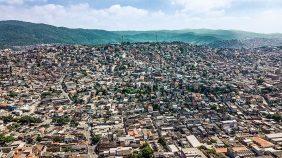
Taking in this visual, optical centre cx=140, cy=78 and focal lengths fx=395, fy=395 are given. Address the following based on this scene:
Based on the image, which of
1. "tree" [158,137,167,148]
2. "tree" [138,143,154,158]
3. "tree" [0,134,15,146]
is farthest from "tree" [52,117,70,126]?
"tree" [138,143,154,158]

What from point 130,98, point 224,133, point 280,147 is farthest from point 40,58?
point 280,147

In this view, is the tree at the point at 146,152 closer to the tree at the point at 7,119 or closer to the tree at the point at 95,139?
the tree at the point at 95,139

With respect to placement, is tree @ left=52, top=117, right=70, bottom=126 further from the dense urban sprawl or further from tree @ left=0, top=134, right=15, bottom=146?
tree @ left=0, top=134, right=15, bottom=146

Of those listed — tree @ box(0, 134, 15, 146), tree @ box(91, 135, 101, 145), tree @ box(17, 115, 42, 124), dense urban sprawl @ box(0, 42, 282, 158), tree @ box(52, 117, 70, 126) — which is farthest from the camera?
tree @ box(17, 115, 42, 124)

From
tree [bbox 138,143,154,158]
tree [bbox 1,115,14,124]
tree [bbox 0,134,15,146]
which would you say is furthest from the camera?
tree [bbox 1,115,14,124]

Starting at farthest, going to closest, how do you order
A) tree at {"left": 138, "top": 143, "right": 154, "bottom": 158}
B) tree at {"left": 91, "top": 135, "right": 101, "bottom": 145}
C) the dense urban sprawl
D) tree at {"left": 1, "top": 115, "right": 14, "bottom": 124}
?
1. tree at {"left": 1, "top": 115, "right": 14, "bottom": 124}
2. tree at {"left": 91, "top": 135, "right": 101, "bottom": 145}
3. the dense urban sprawl
4. tree at {"left": 138, "top": 143, "right": 154, "bottom": 158}

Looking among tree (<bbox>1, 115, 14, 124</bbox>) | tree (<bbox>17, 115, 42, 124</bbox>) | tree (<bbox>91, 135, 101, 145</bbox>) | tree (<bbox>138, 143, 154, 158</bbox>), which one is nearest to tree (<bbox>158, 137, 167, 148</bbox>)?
tree (<bbox>138, 143, 154, 158</bbox>)

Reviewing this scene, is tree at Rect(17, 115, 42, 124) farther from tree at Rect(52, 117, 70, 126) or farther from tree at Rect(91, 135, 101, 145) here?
tree at Rect(91, 135, 101, 145)

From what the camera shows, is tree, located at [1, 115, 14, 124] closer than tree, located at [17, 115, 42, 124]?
No

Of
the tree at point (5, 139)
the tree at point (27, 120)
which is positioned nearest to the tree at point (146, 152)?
the tree at point (5, 139)

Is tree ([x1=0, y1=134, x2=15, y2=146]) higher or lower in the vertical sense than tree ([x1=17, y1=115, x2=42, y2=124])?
higher

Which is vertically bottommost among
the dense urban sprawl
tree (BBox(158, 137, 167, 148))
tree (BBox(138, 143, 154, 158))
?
the dense urban sprawl
